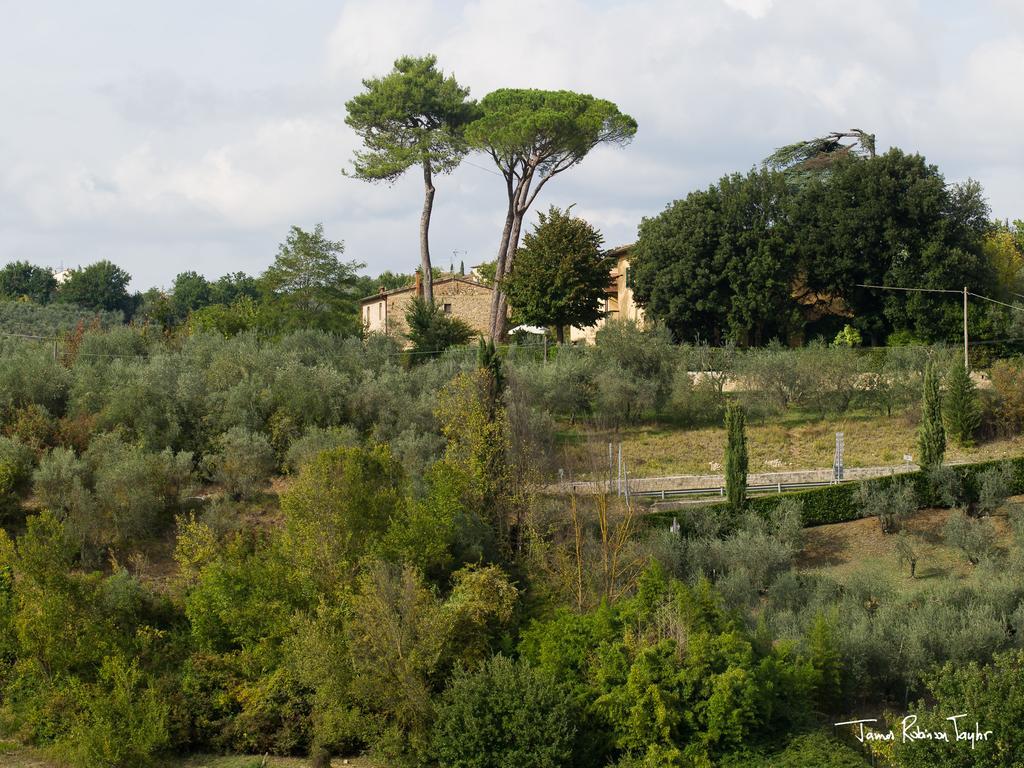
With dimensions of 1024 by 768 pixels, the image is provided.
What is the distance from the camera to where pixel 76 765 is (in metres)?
20.4

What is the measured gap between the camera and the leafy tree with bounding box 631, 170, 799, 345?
41969 millimetres

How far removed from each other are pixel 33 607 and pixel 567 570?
10.5m

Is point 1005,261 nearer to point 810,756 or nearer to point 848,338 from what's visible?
point 848,338

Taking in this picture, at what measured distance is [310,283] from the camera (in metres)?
45.5

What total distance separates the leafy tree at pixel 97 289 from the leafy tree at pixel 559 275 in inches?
1608

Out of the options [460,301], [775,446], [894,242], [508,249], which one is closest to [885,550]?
[775,446]

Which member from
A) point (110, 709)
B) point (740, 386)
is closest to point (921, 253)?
point (740, 386)

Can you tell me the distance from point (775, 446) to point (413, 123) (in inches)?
872

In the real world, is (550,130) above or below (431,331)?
above

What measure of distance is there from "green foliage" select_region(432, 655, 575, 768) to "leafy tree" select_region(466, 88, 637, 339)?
28889mm

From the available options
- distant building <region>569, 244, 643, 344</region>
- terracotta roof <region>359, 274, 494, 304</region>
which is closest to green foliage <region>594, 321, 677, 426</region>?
distant building <region>569, 244, 643, 344</region>

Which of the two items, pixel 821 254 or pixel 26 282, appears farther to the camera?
pixel 26 282

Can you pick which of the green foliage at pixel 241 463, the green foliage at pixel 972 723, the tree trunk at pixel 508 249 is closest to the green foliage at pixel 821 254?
the tree trunk at pixel 508 249
